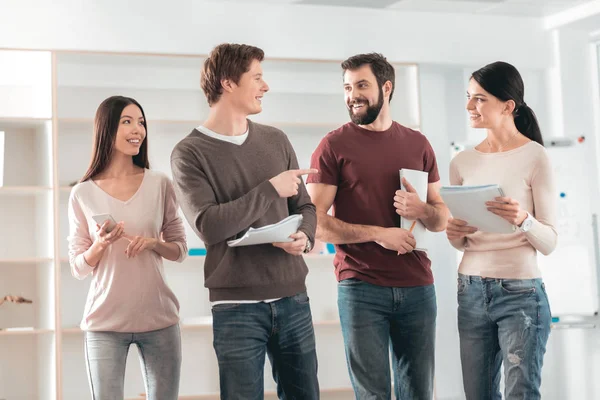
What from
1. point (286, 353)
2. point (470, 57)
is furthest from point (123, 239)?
point (470, 57)

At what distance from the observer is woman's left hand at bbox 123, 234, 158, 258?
8.44 ft

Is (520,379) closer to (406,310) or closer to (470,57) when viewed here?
(406,310)

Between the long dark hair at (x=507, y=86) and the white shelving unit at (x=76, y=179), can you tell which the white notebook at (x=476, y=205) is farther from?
the white shelving unit at (x=76, y=179)

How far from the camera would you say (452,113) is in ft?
18.4

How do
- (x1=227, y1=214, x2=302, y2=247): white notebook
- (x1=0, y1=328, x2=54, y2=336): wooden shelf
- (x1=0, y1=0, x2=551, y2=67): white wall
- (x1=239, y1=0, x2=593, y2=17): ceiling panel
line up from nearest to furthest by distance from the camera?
(x1=227, y1=214, x2=302, y2=247): white notebook, (x1=0, y1=328, x2=54, y2=336): wooden shelf, (x1=0, y1=0, x2=551, y2=67): white wall, (x1=239, y1=0, x2=593, y2=17): ceiling panel

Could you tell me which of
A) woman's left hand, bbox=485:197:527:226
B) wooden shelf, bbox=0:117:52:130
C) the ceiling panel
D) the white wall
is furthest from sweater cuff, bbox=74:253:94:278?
the ceiling panel

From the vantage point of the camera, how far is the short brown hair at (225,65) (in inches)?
92.8

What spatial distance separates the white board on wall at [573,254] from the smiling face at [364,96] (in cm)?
278

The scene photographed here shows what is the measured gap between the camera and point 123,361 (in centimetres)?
262

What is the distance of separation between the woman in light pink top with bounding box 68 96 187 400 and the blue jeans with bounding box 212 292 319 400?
42 cm

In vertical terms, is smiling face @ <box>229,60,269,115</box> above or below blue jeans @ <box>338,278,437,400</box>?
above

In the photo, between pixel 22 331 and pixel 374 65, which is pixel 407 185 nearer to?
pixel 374 65

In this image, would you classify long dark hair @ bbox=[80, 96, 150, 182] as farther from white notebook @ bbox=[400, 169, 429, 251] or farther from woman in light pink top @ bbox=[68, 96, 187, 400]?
white notebook @ bbox=[400, 169, 429, 251]

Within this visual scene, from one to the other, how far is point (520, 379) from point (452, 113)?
3326mm
